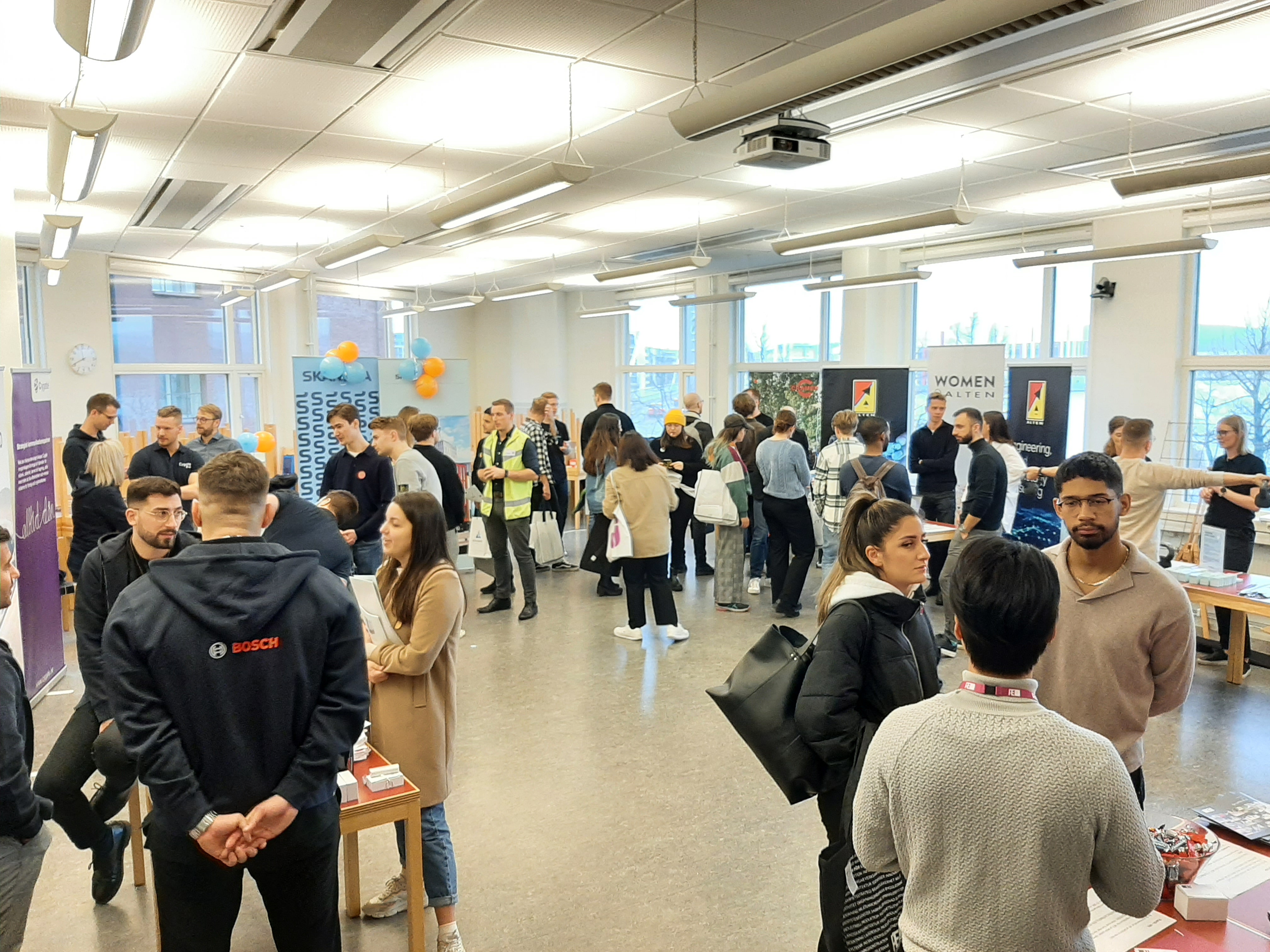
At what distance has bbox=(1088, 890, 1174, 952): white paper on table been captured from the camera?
1727mm

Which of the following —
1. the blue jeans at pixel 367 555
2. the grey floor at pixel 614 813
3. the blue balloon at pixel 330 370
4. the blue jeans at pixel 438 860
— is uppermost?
the blue balloon at pixel 330 370

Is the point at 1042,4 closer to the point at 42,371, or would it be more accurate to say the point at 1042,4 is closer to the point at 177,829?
the point at 177,829

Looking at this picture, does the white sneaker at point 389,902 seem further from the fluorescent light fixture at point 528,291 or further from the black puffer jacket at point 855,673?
the fluorescent light fixture at point 528,291

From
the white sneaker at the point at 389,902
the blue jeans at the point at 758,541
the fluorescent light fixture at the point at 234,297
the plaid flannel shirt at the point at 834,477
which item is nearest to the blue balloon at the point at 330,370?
the fluorescent light fixture at the point at 234,297

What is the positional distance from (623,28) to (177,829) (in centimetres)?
329

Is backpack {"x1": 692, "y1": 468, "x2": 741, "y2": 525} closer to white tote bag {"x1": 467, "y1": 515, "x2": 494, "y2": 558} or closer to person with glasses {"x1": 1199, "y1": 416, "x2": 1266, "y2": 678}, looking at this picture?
white tote bag {"x1": 467, "y1": 515, "x2": 494, "y2": 558}

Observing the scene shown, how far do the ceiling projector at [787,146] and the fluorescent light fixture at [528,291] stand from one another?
17.5 feet

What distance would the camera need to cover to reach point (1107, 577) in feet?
7.18

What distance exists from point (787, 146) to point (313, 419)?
6.18 metres

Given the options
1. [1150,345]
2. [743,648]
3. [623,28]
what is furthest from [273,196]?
[1150,345]

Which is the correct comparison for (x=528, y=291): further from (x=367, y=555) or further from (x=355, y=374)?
(x=367, y=555)

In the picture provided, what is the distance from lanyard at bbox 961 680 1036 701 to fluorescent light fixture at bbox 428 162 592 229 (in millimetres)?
3517

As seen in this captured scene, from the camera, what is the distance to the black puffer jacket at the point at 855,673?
2131 mm

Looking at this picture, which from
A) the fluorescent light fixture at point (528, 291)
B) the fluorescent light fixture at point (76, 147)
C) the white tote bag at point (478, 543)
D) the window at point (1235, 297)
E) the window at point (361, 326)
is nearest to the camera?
the fluorescent light fixture at point (76, 147)
